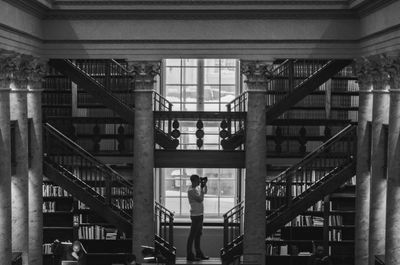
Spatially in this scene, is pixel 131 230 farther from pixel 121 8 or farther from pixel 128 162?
pixel 121 8

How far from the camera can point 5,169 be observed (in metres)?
13.2

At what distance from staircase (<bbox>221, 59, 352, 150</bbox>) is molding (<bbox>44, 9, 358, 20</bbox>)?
3.66ft

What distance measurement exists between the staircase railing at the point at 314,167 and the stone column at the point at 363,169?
77 cm

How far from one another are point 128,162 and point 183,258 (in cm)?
228

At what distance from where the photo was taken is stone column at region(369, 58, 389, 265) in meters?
14.2

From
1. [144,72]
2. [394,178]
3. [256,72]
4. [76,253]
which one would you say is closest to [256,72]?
[256,72]

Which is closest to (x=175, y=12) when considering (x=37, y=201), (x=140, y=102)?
(x=140, y=102)

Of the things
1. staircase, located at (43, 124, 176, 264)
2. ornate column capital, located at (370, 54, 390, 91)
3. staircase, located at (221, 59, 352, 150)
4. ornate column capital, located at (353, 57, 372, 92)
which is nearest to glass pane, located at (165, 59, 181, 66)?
staircase, located at (221, 59, 352, 150)

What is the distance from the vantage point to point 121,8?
574 inches

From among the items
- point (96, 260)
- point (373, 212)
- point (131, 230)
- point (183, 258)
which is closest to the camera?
point (373, 212)

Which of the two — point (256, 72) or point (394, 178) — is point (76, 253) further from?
point (394, 178)

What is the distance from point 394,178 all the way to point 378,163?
149cm

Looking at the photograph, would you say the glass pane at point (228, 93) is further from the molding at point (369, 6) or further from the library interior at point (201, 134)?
the molding at point (369, 6)

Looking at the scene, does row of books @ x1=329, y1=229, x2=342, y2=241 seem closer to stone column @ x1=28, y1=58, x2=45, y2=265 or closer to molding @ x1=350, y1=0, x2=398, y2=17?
molding @ x1=350, y1=0, x2=398, y2=17
